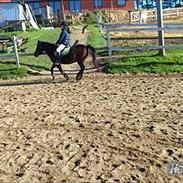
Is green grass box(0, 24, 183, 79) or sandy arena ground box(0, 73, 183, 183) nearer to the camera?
sandy arena ground box(0, 73, 183, 183)

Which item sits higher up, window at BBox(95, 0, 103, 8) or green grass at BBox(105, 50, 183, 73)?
window at BBox(95, 0, 103, 8)

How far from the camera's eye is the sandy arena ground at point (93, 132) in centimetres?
648

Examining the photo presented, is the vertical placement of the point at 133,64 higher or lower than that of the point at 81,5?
lower

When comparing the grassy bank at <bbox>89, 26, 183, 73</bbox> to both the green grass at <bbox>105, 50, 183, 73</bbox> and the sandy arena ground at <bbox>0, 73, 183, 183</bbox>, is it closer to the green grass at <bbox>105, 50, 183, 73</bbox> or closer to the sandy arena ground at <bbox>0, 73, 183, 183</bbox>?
the green grass at <bbox>105, 50, 183, 73</bbox>

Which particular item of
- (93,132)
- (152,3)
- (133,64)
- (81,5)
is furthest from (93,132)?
(152,3)

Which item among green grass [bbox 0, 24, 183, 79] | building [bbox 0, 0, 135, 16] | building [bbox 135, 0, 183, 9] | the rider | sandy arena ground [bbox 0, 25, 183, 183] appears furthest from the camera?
building [bbox 135, 0, 183, 9]

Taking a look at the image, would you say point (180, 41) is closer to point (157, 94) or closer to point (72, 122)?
point (157, 94)

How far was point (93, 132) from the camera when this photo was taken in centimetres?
843

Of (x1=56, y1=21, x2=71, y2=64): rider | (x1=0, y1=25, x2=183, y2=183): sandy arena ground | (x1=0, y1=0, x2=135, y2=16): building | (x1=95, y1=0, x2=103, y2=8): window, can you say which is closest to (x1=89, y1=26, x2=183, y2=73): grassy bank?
(x1=0, y1=25, x2=183, y2=183): sandy arena ground

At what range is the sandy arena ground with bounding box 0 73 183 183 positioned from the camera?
648 cm

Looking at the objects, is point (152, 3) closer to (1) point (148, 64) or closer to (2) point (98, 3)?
(2) point (98, 3)

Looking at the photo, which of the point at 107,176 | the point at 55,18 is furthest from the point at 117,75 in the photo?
the point at 55,18

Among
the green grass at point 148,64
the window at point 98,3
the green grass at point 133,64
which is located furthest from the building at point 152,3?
the green grass at point 148,64

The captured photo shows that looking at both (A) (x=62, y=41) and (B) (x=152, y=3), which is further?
(B) (x=152, y=3)
